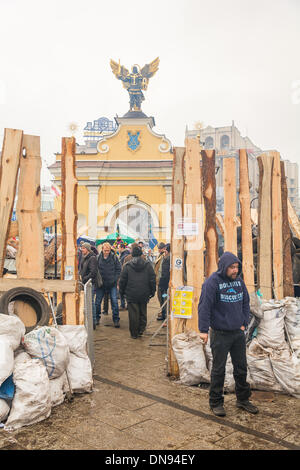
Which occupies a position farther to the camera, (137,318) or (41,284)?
(137,318)

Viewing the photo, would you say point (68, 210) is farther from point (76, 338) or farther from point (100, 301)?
point (100, 301)

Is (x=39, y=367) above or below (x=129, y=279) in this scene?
below

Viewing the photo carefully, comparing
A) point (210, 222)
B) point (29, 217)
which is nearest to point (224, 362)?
point (210, 222)

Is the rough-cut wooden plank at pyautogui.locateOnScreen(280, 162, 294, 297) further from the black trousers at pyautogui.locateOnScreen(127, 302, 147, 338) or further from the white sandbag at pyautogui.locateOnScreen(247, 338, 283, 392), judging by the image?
the black trousers at pyautogui.locateOnScreen(127, 302, 147, 338)

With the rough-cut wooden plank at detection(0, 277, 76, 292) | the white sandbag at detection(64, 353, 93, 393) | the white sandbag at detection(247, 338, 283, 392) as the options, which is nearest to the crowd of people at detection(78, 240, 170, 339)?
the rough-cut wooden plank at detection(0, 277, 76, 292)

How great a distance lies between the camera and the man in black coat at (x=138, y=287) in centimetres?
815

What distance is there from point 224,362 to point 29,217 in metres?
3.05

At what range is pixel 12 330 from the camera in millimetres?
4438

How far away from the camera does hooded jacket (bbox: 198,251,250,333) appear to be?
4.41 metres

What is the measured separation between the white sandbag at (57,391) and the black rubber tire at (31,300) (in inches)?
32.0

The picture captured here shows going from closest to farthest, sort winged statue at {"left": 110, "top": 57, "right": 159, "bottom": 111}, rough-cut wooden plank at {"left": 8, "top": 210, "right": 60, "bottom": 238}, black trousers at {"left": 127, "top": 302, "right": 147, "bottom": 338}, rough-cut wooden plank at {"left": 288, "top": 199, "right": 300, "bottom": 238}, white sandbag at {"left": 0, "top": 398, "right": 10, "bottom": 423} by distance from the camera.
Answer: white sandbag at {"left": 0, "top": 398, "right": 10, "bottom": 423} → rough-cut wooden plank at {"left": 8, "top": 210, "right": 60, "bottom": 238} → rough-cut wooden plank at {"left": 288, "top": 199, "right": 300, "bottom": 238} → black trousers at {"left": 127, "top": 302, "right": 147, "bottom": 338} → winged statue at {"left": 110, "top": 57, "right": 159, "bottom": 111}

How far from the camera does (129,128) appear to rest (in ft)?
85.1
